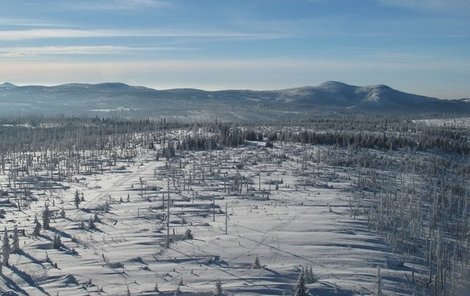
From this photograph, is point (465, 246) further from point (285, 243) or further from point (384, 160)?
point (384, 160)

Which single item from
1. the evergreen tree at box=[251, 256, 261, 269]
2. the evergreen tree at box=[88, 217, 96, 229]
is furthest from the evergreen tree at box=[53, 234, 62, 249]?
the evergreen tree at box=[251, 256, 261, 269]

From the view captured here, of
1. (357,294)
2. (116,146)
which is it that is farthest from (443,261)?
(116,146)

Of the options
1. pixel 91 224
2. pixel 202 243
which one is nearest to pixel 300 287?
pixel 202 243

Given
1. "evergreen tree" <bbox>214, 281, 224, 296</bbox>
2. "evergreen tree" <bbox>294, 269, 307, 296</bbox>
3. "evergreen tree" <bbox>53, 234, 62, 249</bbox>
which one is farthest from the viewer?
"evergreen tree" <bbox>53, 234, 62, 249</bbox>

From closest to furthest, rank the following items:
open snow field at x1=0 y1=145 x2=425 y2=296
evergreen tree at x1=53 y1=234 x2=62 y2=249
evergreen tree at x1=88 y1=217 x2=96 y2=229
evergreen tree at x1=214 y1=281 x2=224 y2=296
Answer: evergreen tree at x1=214 y1=281 x2=224 y2=296, open snow field at x1=0 y1=145 x2=425 y2=296, evergreen tree at x1=53 y1=234 x2=62 y2=249, evergreen tree at x1=88 y1=217 x2=96 y2=229

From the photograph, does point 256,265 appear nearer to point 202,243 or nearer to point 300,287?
point 300,287

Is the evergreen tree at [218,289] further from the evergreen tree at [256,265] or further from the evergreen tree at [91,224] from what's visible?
the evergreen tree at [91,224]

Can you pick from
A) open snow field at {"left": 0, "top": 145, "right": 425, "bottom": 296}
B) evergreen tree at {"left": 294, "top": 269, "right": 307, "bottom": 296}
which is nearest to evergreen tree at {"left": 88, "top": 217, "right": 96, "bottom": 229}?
open snow field at {"left": 0, "top": 145, "right": 425, "bottom": 296}

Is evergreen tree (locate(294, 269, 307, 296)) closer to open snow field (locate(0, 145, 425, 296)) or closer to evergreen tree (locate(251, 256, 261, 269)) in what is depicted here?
open snow field (locate(0, 145, 425, 296))

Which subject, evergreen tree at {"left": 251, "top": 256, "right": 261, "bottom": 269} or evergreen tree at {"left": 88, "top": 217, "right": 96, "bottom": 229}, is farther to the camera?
evergreen tree at {"left": 88, "top": 217, "right": 96, "bottom": 229}
